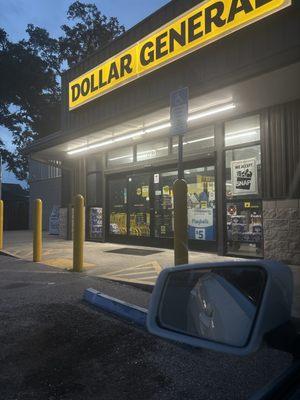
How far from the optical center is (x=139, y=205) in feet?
38.8

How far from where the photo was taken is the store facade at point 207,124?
7055 millimetres

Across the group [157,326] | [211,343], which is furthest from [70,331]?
[211,343]

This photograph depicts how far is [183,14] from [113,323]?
6887 mm

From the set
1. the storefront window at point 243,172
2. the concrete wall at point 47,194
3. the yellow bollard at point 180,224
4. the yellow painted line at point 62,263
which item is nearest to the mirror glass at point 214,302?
the yellow bollard at point 180,224

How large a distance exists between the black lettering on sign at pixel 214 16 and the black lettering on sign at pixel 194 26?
7.8 inches

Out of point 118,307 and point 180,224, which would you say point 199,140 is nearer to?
point 180,224

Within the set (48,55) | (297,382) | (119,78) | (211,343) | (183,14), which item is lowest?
(297,382)

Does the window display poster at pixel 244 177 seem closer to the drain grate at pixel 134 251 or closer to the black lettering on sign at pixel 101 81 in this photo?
the drain grate at pixel 134 251

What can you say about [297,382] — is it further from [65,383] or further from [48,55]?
[48,55]

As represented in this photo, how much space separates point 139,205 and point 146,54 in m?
4.51

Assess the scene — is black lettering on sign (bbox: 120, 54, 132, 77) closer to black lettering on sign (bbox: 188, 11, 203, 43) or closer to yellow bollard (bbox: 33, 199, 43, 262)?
black lettering on sign (bbox: 188, 11, 203, 43)

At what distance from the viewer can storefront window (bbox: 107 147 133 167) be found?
1228 cm

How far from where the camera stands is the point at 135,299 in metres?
5.46

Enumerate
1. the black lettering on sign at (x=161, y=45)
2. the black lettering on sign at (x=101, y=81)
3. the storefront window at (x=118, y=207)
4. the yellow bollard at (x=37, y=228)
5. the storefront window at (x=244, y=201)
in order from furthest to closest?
1. the storefront window at (x=118, y=207)
2. the black lettering on sign at (x=101, y=81)
3. the yellow bollard at (x=37, y=228)
4. the black lettering on sign at (x=161, y=45)
5. the storefront window at (x=244, y=201)
